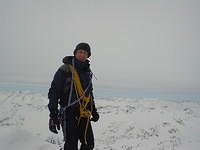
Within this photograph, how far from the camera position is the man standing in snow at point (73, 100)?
587cm

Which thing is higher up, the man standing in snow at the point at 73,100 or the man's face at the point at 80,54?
the man's face at the point at 80,54

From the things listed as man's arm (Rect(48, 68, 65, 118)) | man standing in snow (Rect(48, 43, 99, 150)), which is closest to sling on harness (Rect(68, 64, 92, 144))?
man standing in snow (Rect(48, 43, 99, 150))

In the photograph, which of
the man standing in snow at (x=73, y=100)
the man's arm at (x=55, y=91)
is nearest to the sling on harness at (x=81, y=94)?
the man standing in snow at (x=73, y=100)

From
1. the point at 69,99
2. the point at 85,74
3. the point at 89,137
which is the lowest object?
the point at 89,137

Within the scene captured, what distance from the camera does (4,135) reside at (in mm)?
7727

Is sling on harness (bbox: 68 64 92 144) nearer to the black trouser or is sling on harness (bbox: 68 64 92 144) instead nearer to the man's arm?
the black trouser

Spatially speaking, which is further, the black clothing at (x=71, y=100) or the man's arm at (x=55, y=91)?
the black clothing at (x=71, y=100)

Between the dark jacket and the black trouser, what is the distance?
0.31 metres

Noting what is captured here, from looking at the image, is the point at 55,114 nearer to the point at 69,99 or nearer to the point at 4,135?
the point at 69,99

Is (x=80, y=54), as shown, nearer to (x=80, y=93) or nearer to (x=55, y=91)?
(x=80, y=93)

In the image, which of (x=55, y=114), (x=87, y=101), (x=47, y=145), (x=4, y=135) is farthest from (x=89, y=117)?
(x=4, y=135)

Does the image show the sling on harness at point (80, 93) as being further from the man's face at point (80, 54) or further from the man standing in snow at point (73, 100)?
the man's face at point (80, 54)

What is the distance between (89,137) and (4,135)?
282 centimetres

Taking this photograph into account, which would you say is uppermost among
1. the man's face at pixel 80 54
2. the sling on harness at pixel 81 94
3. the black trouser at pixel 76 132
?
the man's face at pixel 80 54
